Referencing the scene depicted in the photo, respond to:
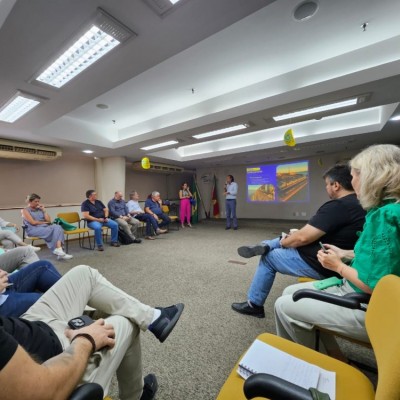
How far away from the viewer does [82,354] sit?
66 centimetres

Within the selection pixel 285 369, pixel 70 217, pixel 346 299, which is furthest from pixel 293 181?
pixel 285 369

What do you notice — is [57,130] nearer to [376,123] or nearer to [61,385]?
[61,385]

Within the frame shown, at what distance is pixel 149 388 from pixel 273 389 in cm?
89

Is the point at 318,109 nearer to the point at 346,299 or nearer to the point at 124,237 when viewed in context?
the point at 346,299

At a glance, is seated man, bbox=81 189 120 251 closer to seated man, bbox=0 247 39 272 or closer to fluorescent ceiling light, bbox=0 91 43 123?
fluorescent ceiling light, bbox=0 91 43 123

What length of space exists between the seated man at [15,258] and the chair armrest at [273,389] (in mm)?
2211

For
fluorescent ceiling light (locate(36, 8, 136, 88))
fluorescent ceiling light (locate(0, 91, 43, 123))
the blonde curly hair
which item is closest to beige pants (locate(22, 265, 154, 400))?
the blonde curly hair

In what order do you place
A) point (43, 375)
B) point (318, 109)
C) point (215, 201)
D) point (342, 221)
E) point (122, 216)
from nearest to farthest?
point (43, 375), point (342, 221), point (318, 109), point (122, 216), point (215, 201)

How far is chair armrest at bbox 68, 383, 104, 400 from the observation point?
1.73 ft

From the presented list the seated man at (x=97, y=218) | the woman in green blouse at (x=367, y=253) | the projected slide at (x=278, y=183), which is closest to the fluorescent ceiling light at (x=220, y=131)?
the seated man at (x=97, y=218)

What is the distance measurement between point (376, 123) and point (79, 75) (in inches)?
199

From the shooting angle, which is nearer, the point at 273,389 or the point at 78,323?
the point at 273,389

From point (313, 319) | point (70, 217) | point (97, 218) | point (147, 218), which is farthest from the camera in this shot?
point (147, 218)

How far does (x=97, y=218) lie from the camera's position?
14.8ft
